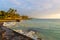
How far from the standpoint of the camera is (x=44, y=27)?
146 cm

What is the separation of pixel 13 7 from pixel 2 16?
0.16 metres

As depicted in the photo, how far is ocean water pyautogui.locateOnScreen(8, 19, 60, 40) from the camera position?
1.44m

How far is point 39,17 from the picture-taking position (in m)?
1.49

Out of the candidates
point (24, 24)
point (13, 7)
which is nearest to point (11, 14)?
point (13, 7)

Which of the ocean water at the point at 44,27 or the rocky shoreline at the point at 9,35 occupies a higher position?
the ocean water at the point at 44,27

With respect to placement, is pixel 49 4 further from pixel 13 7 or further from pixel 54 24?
pixel 13 7

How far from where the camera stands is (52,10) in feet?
4.84

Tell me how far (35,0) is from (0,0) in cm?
40

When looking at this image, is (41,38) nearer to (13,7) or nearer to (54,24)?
(54,24)

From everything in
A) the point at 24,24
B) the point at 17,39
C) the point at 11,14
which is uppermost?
the point at 11,14

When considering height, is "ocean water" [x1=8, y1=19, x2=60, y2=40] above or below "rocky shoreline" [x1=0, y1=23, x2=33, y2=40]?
above

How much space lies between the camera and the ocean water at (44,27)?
144cm

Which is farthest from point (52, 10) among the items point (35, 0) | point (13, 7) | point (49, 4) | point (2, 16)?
point (2, 16)

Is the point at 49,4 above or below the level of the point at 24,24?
above
